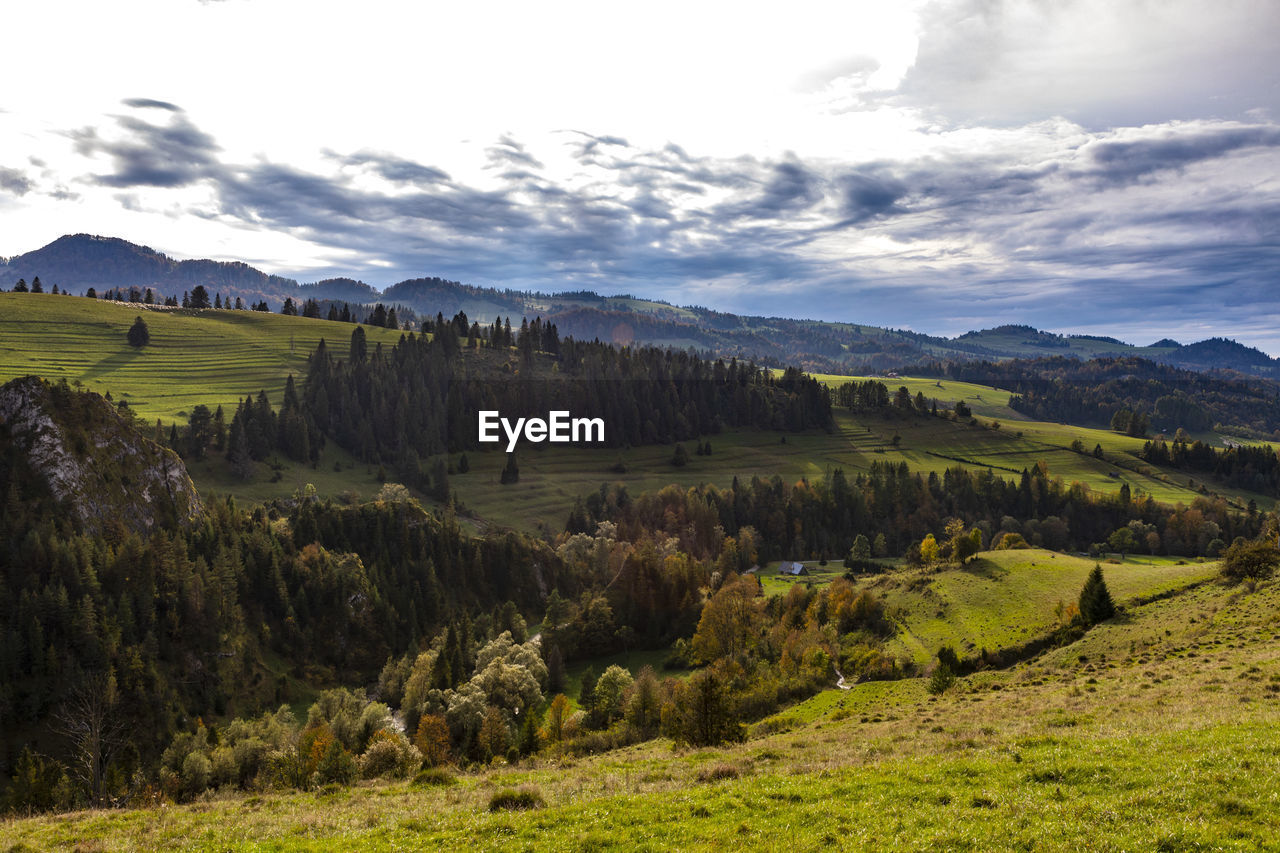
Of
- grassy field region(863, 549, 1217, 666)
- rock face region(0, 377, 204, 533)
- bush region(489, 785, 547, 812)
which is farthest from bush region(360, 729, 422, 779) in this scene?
rock face region(0, 377, 204, 533)

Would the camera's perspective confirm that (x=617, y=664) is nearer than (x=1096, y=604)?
No

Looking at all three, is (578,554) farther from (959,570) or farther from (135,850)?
(135,850)

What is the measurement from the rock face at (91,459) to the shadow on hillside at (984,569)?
14540 cm

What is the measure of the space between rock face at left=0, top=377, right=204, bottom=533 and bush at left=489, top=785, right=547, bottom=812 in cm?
11162

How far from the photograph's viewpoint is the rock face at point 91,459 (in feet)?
333

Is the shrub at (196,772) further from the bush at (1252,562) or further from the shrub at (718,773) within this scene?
the bush at (1252,562)

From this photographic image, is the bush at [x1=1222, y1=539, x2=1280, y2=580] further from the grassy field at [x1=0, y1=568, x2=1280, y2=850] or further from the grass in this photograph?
the grass

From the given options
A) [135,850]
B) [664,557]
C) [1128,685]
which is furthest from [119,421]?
[1128,685]

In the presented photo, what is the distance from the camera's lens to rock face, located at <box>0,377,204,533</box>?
333 feet

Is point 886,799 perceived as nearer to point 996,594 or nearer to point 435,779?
point 435,779

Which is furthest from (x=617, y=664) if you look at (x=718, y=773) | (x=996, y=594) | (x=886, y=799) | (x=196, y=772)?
(x=886, y=799)

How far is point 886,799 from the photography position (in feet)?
72.7

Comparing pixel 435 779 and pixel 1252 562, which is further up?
pixel 1252 562

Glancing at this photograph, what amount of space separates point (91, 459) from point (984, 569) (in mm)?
158087
